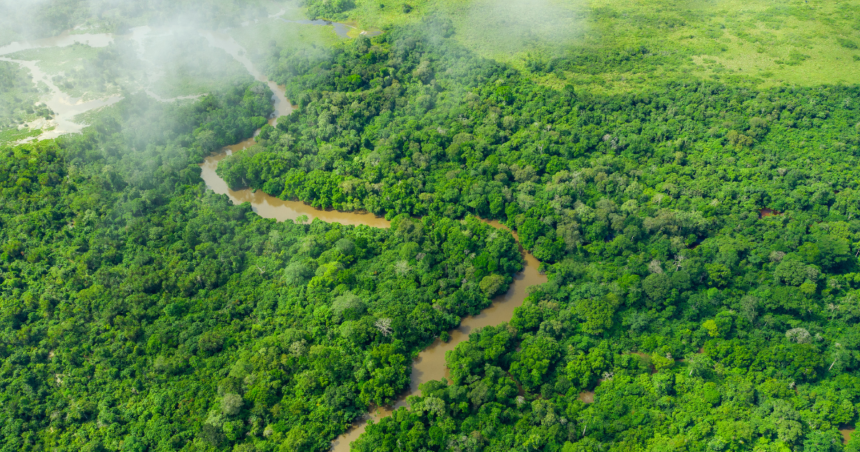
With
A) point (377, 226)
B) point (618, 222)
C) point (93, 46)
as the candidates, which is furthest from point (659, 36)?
point (93, 46)

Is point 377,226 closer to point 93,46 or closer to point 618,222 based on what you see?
point 618,222

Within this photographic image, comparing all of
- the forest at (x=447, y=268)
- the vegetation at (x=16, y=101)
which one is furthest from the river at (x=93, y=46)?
the forest at (x=447, y=268)

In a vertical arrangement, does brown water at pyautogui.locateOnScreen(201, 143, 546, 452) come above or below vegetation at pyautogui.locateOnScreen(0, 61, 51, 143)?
below

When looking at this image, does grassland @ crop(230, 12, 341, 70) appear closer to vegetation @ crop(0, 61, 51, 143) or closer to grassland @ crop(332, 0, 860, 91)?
grassland @ crop(332, 0, 860, 91)

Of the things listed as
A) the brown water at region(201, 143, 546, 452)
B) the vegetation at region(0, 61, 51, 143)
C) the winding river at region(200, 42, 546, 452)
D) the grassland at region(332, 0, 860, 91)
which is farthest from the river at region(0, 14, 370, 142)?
the grassland at region(332, 0, 860, 91)

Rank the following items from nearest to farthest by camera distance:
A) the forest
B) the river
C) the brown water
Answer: the forest
the brown water
the river

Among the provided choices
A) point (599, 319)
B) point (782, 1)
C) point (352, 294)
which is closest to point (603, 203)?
point (599, 319)
